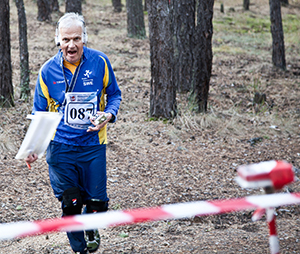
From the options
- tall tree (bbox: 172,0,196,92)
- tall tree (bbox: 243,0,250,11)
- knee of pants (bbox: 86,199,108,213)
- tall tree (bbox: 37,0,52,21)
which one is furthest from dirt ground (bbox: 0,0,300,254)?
tall tree (bbox: 243,0,250,11)

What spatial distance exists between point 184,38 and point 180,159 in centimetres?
401

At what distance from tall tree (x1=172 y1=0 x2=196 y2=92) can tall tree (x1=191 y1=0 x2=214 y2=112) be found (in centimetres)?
130

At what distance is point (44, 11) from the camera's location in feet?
53.6

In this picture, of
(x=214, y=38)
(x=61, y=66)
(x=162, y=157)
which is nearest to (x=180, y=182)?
(x=162, y=157)

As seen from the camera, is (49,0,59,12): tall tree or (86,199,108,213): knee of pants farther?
(49,0,59,12): tall tree

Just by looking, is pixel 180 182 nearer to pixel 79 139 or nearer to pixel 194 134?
pixel 194 134

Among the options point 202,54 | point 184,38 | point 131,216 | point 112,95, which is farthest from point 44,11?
point 131,216

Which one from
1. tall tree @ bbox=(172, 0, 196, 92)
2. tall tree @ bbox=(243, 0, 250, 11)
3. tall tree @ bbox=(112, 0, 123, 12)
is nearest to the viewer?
tall tree @ bbox=(172, 0, 196, 92)

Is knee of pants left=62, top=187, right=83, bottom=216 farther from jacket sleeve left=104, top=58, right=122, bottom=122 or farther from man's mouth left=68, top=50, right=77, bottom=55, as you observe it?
man's mouth left=68, top=50, right=77, bottom=55

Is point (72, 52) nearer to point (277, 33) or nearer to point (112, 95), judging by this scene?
point (112, 95)

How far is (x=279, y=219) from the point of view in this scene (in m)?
4.80

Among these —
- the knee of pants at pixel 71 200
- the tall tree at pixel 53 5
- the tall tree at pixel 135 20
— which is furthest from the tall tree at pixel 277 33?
the knee of pants at pixel 71 200

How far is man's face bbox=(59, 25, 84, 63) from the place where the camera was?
3.19 meters

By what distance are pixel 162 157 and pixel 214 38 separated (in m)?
13.2
